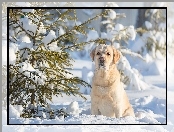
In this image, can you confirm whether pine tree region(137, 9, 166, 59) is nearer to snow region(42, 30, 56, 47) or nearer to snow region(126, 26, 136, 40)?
snow region(126, 26, 136, 40)

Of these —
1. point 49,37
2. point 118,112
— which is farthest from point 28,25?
point 118,112

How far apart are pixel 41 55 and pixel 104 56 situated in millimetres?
632

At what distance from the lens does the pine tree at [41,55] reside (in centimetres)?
573

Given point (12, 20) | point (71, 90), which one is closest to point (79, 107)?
point (71, 90)

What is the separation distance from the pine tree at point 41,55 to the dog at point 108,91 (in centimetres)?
14

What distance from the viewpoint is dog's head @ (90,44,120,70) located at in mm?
5633

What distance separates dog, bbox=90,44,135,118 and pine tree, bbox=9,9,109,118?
144mm

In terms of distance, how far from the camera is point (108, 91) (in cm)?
569

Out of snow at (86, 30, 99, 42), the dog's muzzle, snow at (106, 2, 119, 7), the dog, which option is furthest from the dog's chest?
snow at (106, 2, 119, 7)

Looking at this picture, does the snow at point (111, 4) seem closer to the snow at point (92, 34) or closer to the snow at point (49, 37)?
the snow at point (92, 34)

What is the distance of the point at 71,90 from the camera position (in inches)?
227

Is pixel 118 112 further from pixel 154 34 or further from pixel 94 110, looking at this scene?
pixel 154 34

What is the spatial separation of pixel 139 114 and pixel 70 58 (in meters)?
0.87

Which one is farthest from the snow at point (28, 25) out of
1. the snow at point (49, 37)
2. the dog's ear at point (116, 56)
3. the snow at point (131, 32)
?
the snow at point (131, 32)
